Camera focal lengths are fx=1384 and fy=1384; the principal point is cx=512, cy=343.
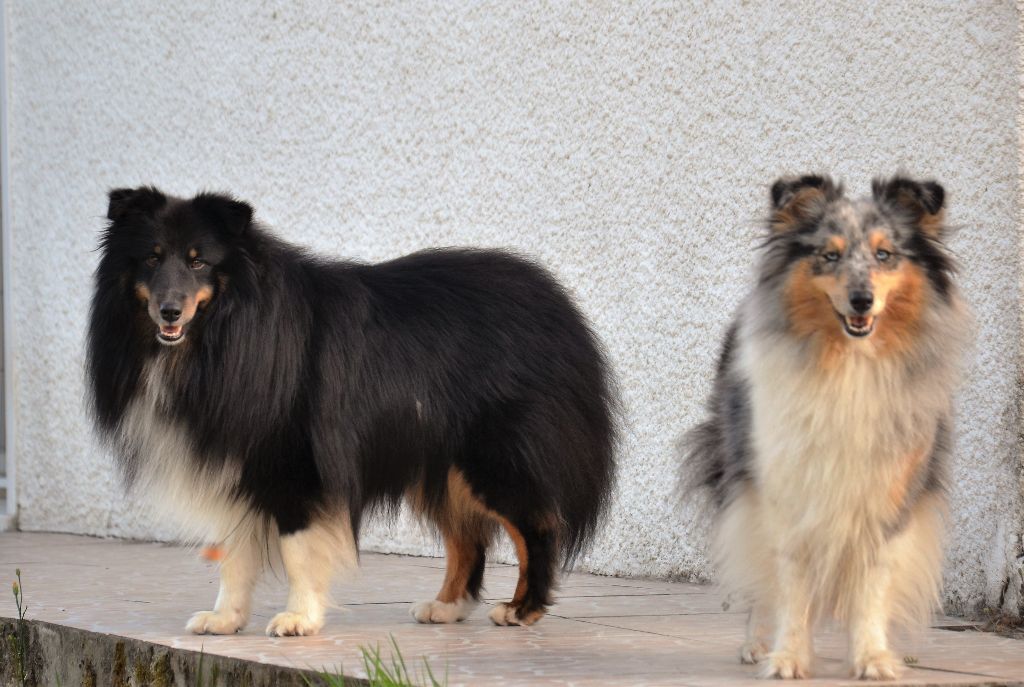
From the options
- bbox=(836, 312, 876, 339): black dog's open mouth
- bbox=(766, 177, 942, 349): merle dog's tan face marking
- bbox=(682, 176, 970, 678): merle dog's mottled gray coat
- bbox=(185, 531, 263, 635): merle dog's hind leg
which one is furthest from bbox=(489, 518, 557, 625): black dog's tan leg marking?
bbox=(836, 312, 876, 339): black dog's open mouth

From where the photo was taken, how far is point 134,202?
4488mm

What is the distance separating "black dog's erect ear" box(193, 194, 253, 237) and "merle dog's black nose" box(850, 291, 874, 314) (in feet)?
6.62

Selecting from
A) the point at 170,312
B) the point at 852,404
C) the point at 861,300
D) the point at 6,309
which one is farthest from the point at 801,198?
the point at 6,309

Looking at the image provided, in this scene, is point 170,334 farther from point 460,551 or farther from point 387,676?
point 387,676

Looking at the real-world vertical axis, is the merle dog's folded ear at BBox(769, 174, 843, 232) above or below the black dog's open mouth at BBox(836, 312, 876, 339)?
above

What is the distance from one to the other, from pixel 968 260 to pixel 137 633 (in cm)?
316

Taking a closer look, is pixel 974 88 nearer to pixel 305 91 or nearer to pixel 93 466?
pixel 305 91

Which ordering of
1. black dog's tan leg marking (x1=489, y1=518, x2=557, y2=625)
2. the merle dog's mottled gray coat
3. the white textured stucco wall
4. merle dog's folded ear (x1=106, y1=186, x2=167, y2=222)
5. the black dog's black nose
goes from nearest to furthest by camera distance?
the merle dog's mottled gray coat
the black dog's black nose
merle dog's folded ear (x1=106, y1=186, x2=167, y2=222)
black dog's tan leg marking (x1=489, y1=518, x2=557, y2=625)
the white textured stucco wall

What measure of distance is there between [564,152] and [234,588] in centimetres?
287

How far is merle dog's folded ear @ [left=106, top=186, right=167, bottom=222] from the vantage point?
448cm

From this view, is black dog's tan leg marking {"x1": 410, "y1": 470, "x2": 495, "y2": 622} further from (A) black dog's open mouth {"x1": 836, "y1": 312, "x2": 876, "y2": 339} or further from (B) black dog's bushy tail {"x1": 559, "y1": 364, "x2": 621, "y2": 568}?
(A) black dog's open mouth {"x1": 836, "y1": 312, "x2": 876, "y2": 339}

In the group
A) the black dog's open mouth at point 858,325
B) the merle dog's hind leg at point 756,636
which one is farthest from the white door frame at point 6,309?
the black dog's open mouth at point 858,325

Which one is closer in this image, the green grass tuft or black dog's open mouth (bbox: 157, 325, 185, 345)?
the green grass tuft

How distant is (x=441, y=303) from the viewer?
16.2 feet
